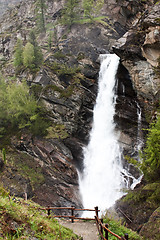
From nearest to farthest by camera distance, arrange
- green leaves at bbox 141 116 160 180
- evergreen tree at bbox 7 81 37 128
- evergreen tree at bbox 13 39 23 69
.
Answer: green leaves at bbox 141 116 160 180, evergreen tree at bbox 7 81 37 128, evergreen tree at bbox 13 39 23 69

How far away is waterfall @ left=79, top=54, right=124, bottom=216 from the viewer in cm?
1699

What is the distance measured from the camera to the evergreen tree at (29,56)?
2362cm

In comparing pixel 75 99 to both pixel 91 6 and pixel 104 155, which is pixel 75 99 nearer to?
pixel 104 155

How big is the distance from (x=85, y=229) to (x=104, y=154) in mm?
11712

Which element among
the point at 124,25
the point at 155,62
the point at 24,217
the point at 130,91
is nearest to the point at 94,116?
the point at 130,91

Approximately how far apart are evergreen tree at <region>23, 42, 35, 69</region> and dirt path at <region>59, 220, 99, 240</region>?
21.4 meters

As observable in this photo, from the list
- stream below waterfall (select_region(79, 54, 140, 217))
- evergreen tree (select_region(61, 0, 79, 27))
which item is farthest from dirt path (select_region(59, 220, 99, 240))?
evergreen tree (select_region(61, 0, 79, 27))

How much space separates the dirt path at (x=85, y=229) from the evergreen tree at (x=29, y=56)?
21.4m

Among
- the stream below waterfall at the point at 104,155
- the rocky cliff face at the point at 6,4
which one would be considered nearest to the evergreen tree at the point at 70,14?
the stream below waterfall at the point at 104,155

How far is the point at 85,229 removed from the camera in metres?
8.07

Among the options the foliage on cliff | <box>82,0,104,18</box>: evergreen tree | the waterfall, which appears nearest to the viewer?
the foliage on cliff

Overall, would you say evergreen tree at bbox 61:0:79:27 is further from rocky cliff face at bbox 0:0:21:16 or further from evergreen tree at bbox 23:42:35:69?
rocky cliff face at bbox 0:0:21:16

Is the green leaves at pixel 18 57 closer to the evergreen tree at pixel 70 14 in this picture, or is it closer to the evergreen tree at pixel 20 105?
the evergreen tree at pixel 20 105

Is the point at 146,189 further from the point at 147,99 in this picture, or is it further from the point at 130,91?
the point at 130,91
